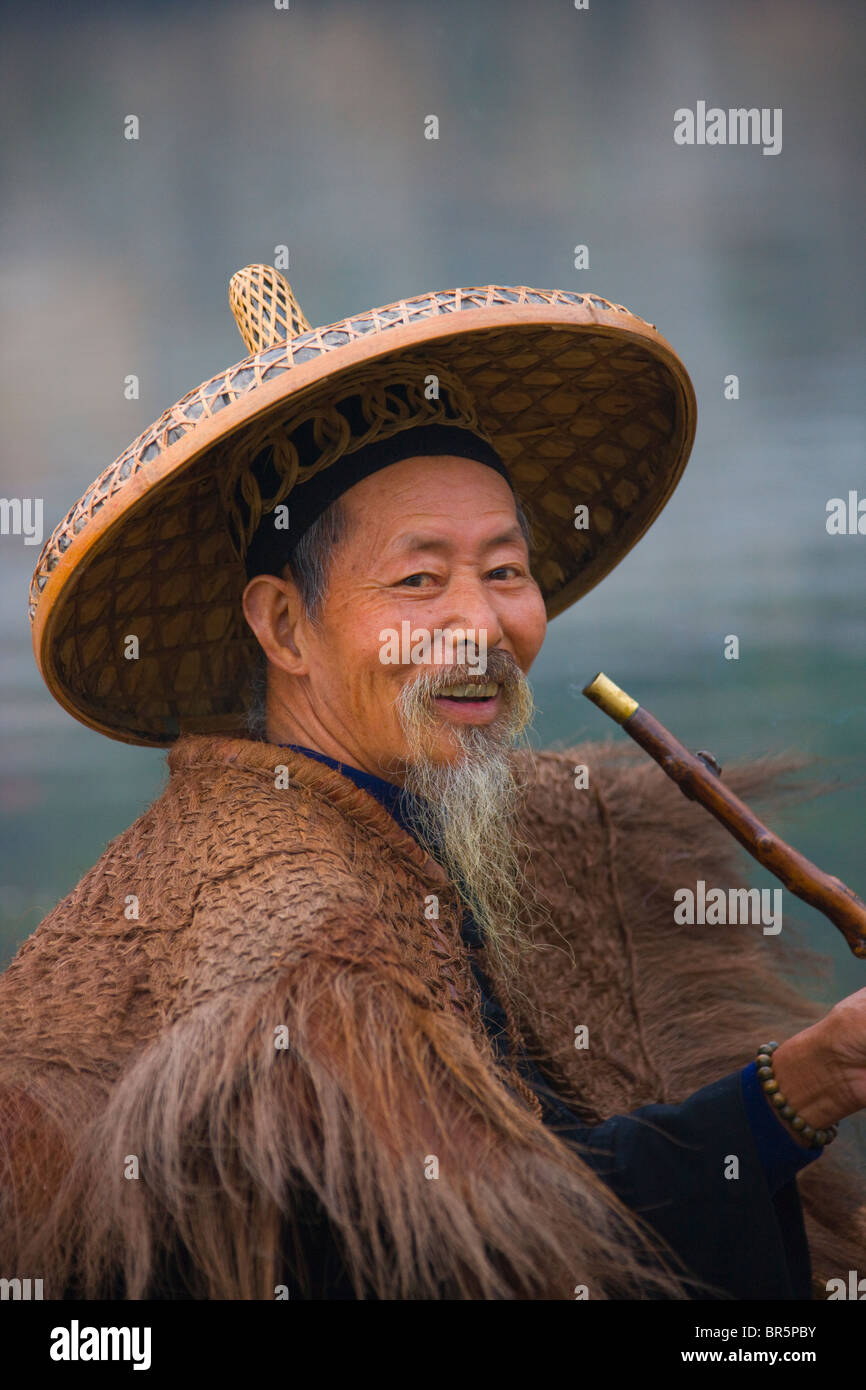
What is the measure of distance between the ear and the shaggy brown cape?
0.14 m

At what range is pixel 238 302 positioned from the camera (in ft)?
5.29

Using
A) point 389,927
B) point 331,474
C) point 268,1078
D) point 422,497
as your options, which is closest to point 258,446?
point 331,474

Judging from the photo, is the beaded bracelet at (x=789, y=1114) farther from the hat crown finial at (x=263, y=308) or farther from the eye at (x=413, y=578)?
the hat crown finial at (x=263, y=308)

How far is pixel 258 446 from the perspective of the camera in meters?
1.48

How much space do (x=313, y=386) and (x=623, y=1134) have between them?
3.11ft

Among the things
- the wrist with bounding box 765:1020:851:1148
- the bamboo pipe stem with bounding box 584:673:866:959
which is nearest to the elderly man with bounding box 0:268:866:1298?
the wrist with bounding box 765:1020:851:1148

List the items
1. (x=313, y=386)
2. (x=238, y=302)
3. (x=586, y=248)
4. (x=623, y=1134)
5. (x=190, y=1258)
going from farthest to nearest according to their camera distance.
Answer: (x=586, y=248)
(x=238, y=302)
(x=623, y=1134)
(x=313, y=386)
(x=190, y=1258)

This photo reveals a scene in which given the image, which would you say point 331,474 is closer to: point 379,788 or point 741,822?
point 379,788

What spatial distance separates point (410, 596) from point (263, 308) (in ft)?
1.56

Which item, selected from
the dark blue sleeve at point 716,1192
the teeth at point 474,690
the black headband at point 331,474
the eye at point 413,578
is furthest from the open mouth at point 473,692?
the dark blue sleeve at point 716,1192

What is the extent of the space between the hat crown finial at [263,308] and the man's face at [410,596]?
0.28 metres

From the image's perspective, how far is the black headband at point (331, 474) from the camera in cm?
148
